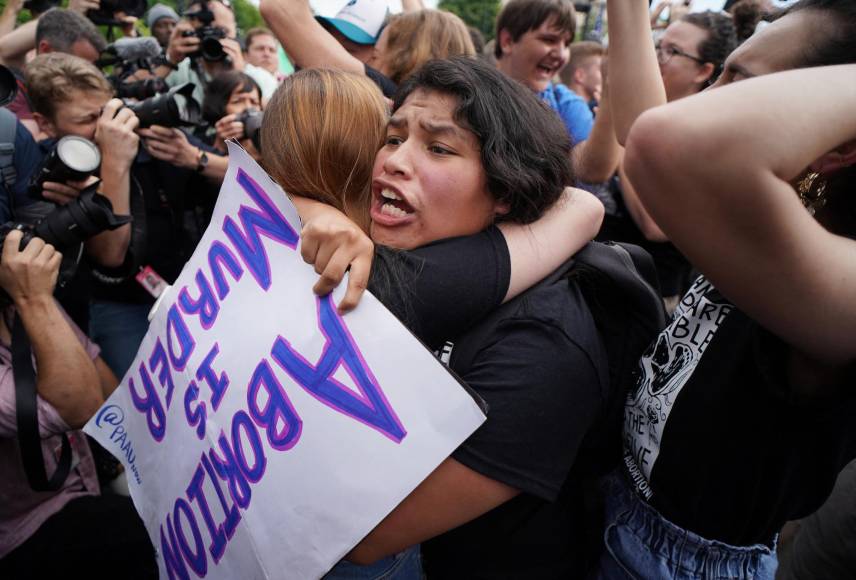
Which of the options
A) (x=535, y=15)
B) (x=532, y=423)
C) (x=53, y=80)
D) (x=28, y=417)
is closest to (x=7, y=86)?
(x=53, y=80)

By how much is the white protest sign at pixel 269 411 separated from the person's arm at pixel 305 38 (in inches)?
37.9

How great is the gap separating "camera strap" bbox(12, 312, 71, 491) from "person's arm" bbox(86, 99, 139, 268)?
2.35 feet

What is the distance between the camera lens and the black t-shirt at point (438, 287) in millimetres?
1020

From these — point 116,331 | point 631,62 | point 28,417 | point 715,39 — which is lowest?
point 116,331

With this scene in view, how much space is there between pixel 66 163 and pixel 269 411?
1503 mm

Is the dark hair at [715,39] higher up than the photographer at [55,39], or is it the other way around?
the dark hair at [715,39]

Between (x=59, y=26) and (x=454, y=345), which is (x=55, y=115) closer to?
(x=59, y=26)

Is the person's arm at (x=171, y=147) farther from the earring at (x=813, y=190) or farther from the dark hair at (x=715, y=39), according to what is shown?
the earring at (x=813, y=190)

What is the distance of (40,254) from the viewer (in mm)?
1700

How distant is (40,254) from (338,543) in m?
1.39

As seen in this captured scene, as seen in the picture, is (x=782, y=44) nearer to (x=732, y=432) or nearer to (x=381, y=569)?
(x=732, y=432)

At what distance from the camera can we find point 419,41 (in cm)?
218

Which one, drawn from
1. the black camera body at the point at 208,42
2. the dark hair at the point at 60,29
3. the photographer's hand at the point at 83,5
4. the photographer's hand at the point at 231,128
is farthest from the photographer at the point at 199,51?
the photographer's hand at the point at 83,5

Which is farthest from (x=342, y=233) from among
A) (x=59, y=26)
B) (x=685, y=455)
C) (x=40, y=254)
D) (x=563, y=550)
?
(x=59, y=26)
